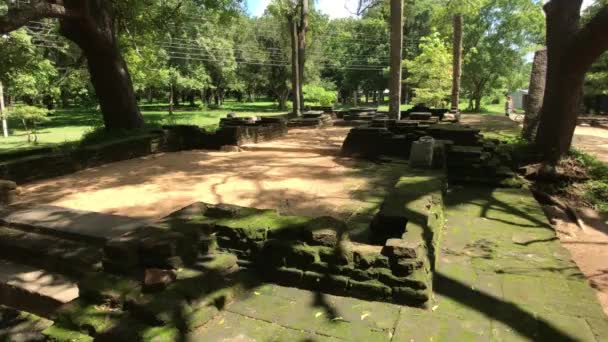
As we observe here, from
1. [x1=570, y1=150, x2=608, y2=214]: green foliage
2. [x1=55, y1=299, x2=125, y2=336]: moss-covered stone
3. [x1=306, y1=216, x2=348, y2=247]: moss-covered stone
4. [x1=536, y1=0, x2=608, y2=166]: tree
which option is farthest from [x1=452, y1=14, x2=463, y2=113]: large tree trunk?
[x1=55, y1=299, x2=125, y2=336]: moss-covered stone

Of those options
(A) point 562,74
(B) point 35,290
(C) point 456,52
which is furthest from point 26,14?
(C) point 456,52

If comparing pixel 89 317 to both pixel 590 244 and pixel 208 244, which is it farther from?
pixel 590 244

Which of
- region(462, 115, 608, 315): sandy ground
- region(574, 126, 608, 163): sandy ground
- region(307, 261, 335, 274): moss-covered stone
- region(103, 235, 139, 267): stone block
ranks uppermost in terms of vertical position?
region(103, 235, 139, 267): stone block

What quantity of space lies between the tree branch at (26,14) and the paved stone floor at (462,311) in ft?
23.6

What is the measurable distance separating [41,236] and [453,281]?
180 inches

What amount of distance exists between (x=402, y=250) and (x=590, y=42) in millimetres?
6263

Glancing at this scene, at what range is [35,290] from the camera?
408 cm

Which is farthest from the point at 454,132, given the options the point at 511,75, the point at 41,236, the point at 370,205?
the point at 511,75

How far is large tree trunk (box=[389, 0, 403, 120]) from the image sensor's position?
39.9 ft

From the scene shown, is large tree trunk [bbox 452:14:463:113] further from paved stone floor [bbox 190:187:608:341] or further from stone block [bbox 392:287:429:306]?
stone block [bbox 392:287:429:306]

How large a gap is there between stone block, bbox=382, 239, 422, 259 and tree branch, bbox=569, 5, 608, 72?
19.2 feet

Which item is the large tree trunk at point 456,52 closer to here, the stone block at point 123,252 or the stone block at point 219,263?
the stone block at point 219,263

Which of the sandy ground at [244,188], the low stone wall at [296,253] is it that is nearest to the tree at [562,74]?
the sandy ground at [244,188]

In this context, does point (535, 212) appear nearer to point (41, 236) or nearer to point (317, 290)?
point (317, 290)
